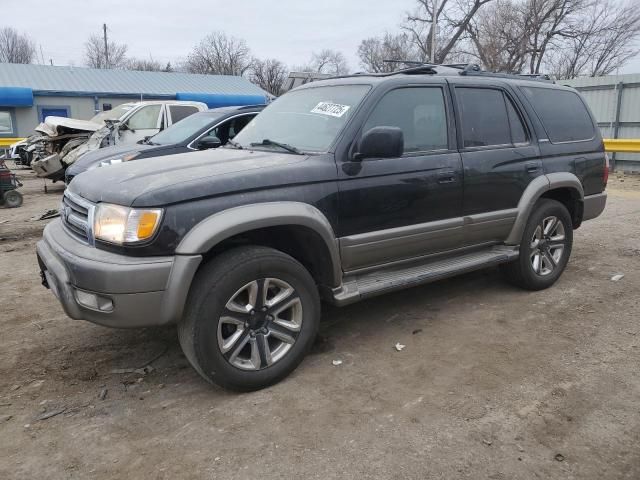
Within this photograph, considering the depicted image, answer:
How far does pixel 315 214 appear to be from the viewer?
3.31m

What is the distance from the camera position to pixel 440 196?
3986mm

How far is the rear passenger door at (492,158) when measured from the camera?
421 centimetres

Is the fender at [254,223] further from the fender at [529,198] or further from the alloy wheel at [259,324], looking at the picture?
the fender at [529,198]

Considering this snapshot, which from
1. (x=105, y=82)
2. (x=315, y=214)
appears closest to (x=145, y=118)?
(x=315, y=214)

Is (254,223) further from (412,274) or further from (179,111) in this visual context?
(179,111)

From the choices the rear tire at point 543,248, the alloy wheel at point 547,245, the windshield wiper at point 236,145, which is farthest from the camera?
the alloy wheel at point 547,245

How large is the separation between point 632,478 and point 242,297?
2.20 meters

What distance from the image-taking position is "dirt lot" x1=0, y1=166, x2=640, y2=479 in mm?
2570

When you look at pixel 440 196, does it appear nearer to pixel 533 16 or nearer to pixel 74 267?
pixel 74 267

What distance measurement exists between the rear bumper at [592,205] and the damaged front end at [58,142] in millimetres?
9987

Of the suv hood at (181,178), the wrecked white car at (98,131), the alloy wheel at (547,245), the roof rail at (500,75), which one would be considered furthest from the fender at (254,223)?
the wrecked white car at (98,131)

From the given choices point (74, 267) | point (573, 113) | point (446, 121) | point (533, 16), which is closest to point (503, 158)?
point (446, 121)

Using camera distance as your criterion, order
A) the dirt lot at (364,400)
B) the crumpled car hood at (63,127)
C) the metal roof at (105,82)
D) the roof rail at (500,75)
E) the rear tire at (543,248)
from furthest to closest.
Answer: the metal roof at (105,82) < the crumpled car hood at (63,127) < the rear tire at (543,248) < the roof rail at (500,75) < the dirt lot at (364,400)

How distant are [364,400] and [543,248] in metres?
2.74
